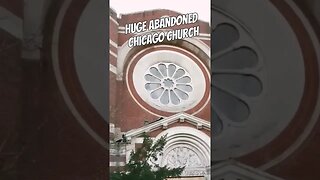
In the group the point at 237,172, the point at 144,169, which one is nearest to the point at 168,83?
the point at 144,169

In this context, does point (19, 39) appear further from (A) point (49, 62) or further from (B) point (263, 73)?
(B) point (263, 73)

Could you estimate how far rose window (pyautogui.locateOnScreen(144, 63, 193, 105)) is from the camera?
1281 cm

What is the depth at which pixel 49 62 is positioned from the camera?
2750mm

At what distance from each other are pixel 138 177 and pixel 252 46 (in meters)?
4.66

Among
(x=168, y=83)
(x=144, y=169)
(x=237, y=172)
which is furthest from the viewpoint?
(x=168, y=83)

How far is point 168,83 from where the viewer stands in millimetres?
13188

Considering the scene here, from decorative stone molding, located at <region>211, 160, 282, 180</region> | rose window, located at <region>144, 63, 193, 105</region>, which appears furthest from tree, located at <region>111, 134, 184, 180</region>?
decorative stone molding, located at <region>211, 160, 282, 180</region>

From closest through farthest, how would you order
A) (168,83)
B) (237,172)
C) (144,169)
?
(237,172)
(144,169)
(168,83)

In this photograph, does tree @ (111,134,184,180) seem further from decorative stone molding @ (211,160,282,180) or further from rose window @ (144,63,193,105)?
decorative stone molding @ (211,160,282,180)

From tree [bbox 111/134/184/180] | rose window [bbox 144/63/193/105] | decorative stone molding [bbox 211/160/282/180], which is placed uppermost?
rose window [bbox 144/63/193/105]

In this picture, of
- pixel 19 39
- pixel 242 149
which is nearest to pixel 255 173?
pixel 242 149

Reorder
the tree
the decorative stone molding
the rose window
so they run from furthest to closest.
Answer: the rose window < the tree < the decorative stone molding

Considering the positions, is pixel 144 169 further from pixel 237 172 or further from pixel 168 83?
pixel 168 83

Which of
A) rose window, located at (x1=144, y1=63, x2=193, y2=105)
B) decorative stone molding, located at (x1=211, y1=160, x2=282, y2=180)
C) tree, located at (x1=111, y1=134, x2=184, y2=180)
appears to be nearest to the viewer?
decorative stone molding, located at (x1=211, y1=160, x2=282, y2=180)
